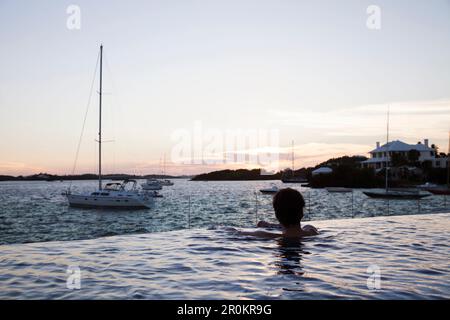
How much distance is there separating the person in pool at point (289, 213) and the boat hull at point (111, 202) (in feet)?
135

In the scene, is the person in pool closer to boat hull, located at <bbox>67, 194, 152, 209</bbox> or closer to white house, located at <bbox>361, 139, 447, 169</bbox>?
boat hull, located at <bbox>67, 194, 152, 209</bbox>

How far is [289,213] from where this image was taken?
852cm

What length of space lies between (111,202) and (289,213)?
43297 millimetres

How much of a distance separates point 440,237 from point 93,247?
8382mm

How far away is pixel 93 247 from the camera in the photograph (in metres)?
9.04

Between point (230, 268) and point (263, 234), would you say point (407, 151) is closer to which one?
point (263, 234)

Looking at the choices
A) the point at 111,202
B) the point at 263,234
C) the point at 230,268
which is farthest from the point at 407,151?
the point at 230,268

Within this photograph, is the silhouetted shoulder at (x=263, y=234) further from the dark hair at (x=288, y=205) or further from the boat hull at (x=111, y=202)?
the boat hull at (x=111, y=202)

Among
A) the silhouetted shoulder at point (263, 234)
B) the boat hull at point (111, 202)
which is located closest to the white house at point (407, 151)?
the boat hull at point (111, 202)

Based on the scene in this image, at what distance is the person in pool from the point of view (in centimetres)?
798
